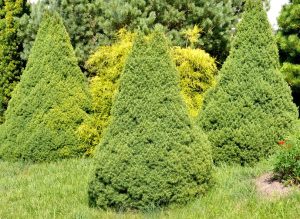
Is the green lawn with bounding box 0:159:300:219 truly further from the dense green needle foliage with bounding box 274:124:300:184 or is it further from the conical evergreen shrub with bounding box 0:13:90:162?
the conical evergreen shrub with bounding box 0:13:90:162

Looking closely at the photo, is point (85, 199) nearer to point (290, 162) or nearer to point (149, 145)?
point (149, 145)

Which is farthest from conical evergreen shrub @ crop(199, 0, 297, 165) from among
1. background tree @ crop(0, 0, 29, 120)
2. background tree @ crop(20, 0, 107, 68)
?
background tree @ crop(0, 0, 29, 120)

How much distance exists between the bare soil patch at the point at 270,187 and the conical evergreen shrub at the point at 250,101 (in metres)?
1.00

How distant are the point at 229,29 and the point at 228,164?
688 cm

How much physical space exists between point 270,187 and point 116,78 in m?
4.37

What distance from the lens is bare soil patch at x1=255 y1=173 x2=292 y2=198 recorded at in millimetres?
5797

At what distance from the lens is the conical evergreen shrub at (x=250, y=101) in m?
7.44

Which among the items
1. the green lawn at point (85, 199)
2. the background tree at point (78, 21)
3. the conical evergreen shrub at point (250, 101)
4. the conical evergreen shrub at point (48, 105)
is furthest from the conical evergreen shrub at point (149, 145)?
the background tree at point (78, 21)

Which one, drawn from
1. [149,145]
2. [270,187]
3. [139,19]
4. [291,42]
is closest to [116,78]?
[139,19]

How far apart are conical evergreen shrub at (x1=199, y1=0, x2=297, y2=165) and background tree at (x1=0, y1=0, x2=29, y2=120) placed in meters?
8.47

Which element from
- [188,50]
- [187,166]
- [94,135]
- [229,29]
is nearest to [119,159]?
[187,166]

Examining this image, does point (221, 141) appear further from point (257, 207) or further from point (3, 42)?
point (3, 42)

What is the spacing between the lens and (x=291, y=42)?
1439 centimetres

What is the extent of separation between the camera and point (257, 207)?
17.9ft
